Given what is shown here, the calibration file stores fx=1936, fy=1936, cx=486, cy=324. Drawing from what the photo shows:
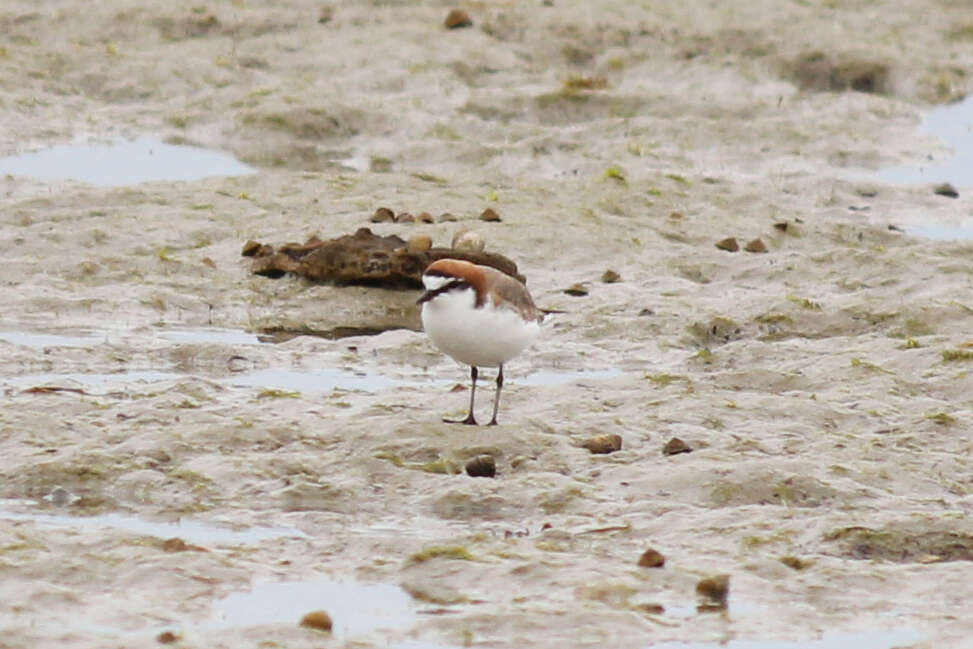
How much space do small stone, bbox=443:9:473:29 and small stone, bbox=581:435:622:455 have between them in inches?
491

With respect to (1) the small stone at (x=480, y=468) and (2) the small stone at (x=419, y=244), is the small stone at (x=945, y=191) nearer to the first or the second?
(2) the small stone at (x=419, y=244)

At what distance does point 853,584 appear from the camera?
8.00 metres

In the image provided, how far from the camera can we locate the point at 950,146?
19.4 meters

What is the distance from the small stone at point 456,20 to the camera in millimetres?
21891

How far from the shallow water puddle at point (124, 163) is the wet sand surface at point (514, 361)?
0.31 meters

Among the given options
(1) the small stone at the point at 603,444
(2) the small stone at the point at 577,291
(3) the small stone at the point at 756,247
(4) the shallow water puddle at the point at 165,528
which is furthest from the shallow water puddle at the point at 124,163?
(4) the shallow water puddle at the point at 165,528

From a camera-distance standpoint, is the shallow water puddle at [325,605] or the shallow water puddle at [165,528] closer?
the shallow water puddle at [325,605]

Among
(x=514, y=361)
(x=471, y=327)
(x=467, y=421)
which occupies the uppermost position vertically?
(x=471, y=327)

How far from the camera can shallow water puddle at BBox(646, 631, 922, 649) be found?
24.0ft

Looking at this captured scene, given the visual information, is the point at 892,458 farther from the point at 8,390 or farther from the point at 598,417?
the point at 8,390

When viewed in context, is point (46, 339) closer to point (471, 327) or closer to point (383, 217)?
point (471, 327)

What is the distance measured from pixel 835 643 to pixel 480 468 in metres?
2.57

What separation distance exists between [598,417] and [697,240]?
5193 millimetres

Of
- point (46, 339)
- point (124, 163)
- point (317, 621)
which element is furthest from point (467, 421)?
point (124, 163)
